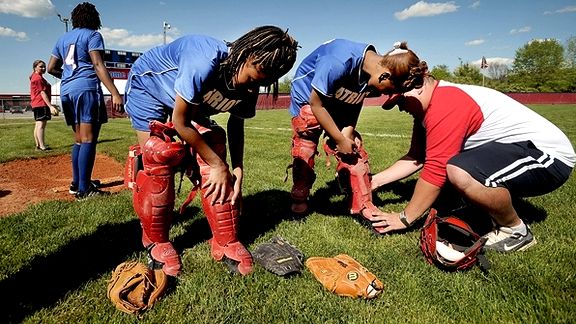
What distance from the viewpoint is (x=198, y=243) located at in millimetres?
3188

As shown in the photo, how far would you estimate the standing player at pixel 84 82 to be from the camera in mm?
4598

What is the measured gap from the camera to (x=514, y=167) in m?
2.89

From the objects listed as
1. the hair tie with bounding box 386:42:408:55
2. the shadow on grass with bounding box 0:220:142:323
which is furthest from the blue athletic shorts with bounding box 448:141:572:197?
the shadow on grass with bounding box 0:220:142:323

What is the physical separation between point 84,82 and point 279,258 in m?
3.49

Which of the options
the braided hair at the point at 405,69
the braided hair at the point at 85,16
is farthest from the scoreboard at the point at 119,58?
Answer: the braided hair at the point at 405,69

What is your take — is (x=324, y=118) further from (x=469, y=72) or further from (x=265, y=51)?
(x=469, y=72)

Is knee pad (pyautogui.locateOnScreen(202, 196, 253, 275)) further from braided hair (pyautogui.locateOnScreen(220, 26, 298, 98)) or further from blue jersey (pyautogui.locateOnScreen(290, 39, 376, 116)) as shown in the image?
blue jersey (pyautogui.locateOnScreen(290, 39, 376, 116))

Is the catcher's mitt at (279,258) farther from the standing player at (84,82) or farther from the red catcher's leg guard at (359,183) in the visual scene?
the standing player at (84,82)

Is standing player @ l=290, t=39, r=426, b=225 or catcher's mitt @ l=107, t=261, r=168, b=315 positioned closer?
catcher's mitt @ l=107, t=261, r=168, b=315

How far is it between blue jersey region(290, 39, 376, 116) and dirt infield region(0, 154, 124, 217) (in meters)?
3.15

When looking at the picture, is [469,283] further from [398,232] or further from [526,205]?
[526,205]

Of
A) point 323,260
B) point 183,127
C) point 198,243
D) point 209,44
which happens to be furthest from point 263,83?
point 198,243

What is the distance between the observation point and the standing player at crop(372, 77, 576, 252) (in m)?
2.89

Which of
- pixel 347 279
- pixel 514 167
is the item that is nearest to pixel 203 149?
pixel 347 279
